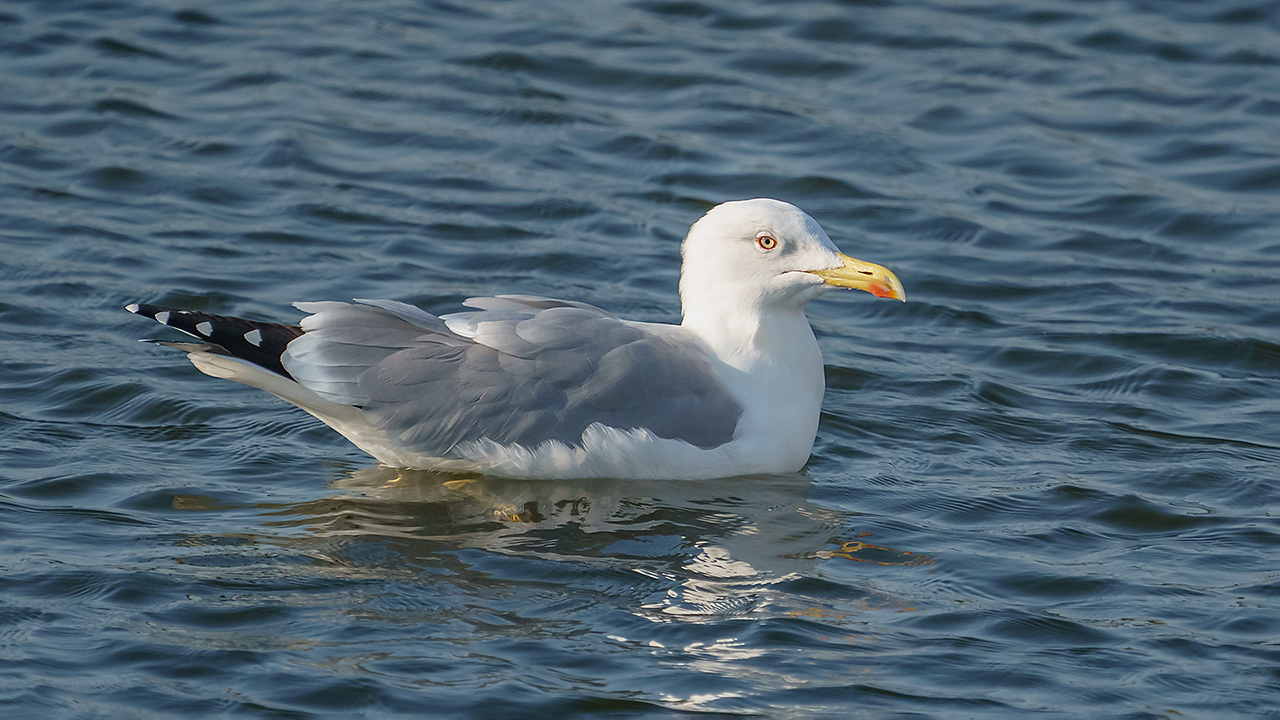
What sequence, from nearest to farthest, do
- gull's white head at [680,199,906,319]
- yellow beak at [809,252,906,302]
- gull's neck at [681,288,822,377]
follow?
yellow beak at [809,252,906,302] < gull's white head at [680,199,906,319] < gull's neck at [681,288,822,377]

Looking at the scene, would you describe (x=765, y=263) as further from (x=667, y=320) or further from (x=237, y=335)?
(x=237, y=335)

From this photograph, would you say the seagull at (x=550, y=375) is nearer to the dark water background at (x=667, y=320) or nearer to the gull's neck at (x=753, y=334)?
the gull's neck at (x=753, y=334)

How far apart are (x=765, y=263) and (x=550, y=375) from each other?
108 centimetres

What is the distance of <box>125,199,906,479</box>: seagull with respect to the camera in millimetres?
6945

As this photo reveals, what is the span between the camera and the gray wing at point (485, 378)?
695cm

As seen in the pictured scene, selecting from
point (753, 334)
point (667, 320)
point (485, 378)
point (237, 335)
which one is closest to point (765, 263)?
point (753, 334)

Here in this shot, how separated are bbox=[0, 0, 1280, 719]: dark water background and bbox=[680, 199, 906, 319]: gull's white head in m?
0.86

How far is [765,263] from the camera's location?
7.23 meters

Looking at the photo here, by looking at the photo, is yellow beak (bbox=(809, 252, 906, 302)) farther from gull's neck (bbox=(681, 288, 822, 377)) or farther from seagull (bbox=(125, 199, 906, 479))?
gull's neck (bbox=(681, 288, 822, 377))

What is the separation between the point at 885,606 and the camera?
6.14m

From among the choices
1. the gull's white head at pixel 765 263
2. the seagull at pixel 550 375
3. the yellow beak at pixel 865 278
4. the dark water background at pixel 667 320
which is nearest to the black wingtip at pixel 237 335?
the seagull at pixel 550 375

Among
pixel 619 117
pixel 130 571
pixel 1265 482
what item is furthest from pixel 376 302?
pixel 619 117

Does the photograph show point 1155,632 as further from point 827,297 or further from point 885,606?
point 827,297

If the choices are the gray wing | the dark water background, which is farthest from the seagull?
the dark water background
